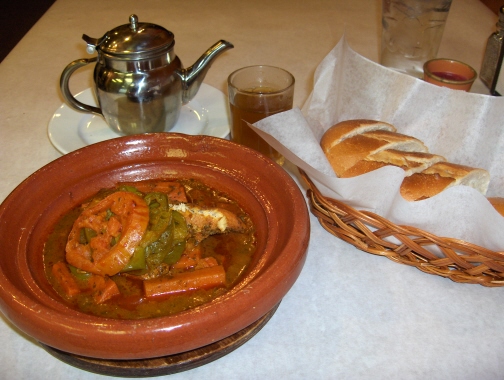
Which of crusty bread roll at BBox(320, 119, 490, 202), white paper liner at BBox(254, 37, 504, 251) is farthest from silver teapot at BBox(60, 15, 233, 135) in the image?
crusty bread roll at BBox(320, 119, 490, 202)

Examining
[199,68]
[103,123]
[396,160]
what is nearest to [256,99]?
[199,68]

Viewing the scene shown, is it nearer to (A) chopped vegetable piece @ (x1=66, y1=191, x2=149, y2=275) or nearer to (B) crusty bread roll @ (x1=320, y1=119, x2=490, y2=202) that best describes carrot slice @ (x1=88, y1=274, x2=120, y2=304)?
(A) chopped vegetable piece @ (x1=66, y1=191, x2=149, y2=275)

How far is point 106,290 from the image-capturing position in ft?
2.97

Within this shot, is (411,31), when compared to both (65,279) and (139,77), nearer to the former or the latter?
(139,77)

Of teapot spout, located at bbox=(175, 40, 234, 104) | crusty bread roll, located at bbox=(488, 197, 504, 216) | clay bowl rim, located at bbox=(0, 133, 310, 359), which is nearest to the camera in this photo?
clay bowl rim, located at bbox=(0, 133, 310, 359)

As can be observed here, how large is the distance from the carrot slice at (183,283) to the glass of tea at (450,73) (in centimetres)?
105

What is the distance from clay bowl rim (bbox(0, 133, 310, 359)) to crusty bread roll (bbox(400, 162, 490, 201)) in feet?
1.11

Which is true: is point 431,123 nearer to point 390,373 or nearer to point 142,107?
point 390,373

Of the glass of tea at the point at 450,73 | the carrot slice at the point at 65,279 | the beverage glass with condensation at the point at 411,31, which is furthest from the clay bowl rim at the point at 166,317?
the beverage glass with condensation at the point at 411,31

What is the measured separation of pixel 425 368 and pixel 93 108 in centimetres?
126

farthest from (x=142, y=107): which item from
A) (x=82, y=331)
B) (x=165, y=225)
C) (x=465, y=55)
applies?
(x=465, y=55)

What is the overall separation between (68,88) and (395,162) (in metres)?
1.04

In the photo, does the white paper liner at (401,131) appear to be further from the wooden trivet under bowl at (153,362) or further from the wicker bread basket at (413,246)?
the wooden trivet under bowl at (153,362)

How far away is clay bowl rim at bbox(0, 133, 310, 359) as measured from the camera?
2.43 feet
